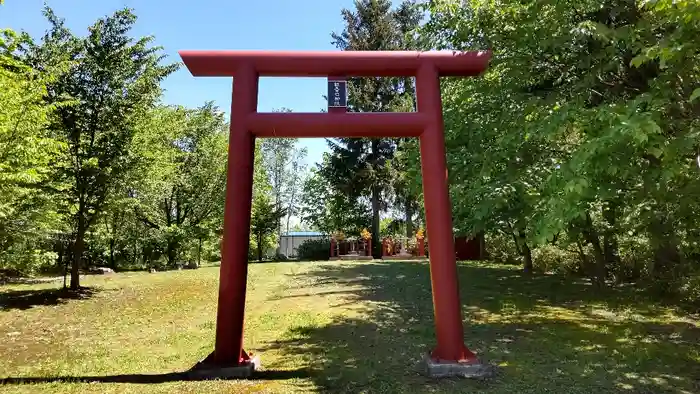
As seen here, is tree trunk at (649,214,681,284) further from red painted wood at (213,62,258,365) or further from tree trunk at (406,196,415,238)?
tree trunk at (406,196,415,238)

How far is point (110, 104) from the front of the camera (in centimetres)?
1065

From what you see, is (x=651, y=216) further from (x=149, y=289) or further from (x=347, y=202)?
(x=347, y=202)

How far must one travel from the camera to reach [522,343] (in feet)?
20.6

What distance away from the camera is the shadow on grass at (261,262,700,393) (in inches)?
184

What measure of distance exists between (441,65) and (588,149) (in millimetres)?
2038

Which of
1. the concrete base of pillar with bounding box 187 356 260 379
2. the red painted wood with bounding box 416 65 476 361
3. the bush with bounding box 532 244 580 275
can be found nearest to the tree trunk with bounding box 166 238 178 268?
the bush with bounding box 532 244 580 275

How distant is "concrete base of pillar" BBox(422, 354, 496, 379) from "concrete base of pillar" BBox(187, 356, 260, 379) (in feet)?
6.50

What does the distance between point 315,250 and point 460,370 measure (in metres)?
21.5

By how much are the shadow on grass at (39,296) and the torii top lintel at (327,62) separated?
23.6ft

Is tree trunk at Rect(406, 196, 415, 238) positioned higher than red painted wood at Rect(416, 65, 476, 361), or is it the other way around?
tree trunk at Rect(406, 196, 415, 238)

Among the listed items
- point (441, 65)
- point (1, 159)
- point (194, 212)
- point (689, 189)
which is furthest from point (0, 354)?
point (194, 212)

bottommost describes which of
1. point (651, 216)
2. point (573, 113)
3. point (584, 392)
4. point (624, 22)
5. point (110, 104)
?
point (584, 392)

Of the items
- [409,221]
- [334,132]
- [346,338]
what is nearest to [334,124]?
[334,132]

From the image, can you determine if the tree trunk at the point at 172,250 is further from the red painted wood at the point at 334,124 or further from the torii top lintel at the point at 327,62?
Result: the red painted wood at the point at 334,124
